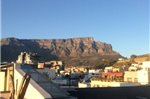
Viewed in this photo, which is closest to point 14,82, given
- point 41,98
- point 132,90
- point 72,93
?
point 41,98

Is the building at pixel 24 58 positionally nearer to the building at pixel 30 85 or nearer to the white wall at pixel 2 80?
the white wall at pixel 2 80

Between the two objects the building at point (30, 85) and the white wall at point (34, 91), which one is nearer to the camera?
the white wall at point (34, 91)

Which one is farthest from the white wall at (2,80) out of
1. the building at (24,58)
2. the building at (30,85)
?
the building at (24,58)

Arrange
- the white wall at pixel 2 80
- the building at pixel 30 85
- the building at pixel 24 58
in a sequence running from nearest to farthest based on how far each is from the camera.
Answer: the building at pixel 30 85
the white wall at pixel 2 80
the building at pixel 24 58

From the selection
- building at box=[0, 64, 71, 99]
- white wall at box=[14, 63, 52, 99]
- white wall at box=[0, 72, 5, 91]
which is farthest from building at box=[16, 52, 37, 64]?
white wall at box=[14, 63, 52, 99]

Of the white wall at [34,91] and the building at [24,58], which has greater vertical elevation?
the building at [24,58]

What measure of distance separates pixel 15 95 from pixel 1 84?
1.82 m

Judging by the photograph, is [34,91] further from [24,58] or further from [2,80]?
[24,58]

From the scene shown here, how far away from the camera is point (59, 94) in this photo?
1176 cm

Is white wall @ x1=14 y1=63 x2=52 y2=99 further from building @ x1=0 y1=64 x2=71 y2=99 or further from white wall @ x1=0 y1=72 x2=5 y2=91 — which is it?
white wall @ x1=0 y1=72 x2=5 y2=91

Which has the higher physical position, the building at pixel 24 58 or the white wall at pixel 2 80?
the building at pixel 24 58

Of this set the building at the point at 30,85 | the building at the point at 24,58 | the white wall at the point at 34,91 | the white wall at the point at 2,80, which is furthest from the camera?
the building at the point at 24,58

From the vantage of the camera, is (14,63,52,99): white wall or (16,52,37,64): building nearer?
(14,63,52,99): white wall

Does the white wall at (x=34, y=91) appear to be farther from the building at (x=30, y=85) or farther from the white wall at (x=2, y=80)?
the white wall at (x=2, y=80)
